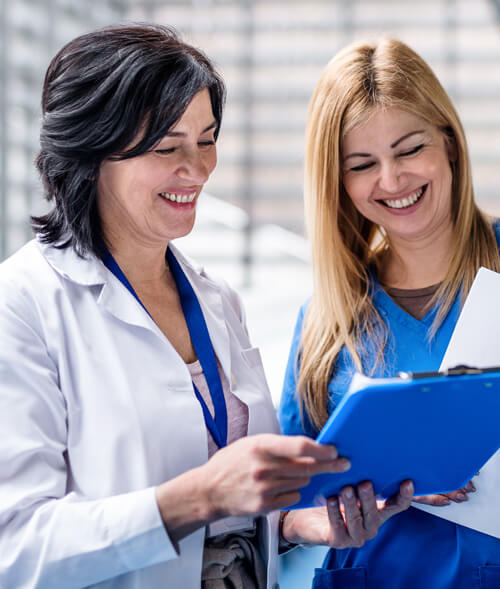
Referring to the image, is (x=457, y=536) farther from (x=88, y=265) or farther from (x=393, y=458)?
(x=88, y=265)

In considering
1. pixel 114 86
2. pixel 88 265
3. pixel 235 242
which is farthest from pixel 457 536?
pixel 235 242

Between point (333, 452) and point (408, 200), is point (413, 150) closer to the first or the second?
point (408, 200)

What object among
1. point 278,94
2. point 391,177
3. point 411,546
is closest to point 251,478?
point 411,546

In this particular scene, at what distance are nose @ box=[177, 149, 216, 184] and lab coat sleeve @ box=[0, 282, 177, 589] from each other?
15.7 inches

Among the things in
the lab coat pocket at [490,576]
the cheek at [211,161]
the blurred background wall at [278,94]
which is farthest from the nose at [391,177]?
the blurred background wall at [278,94]

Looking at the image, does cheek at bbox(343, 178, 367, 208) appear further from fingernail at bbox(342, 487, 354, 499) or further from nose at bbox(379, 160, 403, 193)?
fingernail at bbox(342, 487, 354, 499)

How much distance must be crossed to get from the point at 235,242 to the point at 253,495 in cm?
360

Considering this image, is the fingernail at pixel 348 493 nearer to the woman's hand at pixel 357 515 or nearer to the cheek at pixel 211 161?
the woman's hand at pixel 357 515

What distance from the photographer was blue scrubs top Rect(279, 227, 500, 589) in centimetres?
114

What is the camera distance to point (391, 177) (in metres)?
1.25

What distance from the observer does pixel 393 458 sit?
35.3 inches

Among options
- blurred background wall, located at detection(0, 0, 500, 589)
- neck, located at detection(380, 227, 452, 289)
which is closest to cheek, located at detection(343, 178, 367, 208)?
neck, located at detection(380, 227, 452, 289)

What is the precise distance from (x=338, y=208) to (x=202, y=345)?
453 mm

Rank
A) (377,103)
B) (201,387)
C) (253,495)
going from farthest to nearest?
1. (377,103)
2. (201,387)
3. (253,495)
